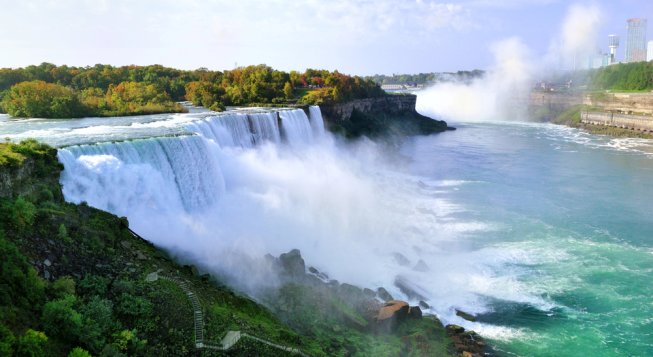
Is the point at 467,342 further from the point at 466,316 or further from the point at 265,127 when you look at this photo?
the point at 265,127

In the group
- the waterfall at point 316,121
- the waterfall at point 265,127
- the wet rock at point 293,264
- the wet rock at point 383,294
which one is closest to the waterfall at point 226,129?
the waterfall at point 265,127

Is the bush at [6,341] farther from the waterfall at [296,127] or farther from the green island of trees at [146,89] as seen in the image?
the waterfall at [296,127]

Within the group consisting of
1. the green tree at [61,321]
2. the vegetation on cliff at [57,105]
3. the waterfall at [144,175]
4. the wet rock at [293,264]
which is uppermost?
the vegetation on cliff at [57,105]

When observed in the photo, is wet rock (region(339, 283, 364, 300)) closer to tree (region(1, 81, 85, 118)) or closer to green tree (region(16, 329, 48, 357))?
green tree (region(16, 329, 48, 357))

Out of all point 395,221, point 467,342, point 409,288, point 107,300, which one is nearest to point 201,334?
point 107,300

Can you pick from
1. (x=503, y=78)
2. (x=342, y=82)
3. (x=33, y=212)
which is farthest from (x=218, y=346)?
(x=503, y=78)

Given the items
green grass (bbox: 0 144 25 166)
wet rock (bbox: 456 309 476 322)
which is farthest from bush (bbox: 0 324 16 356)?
wet rock (bbox: 456 309 476 322)

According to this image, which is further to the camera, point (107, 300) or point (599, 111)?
point (599, 111)
